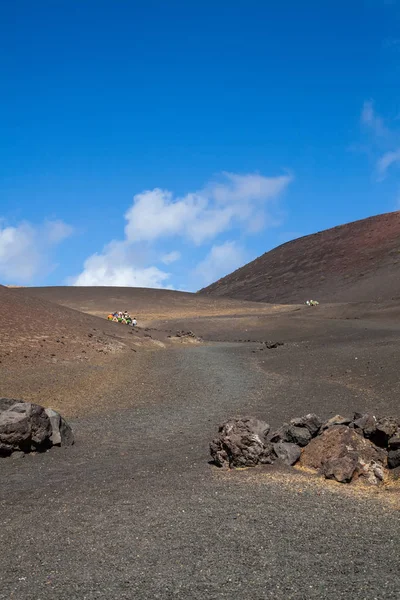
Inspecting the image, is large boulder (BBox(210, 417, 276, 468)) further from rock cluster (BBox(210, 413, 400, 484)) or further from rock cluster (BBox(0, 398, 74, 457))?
rock cluster (BBox(0, 398, 74, 457))

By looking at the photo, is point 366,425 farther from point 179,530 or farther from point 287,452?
point 179,530

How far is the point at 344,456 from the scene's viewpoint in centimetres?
788

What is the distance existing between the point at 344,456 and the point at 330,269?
2927 inches

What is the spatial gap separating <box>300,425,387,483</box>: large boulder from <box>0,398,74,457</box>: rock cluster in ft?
15.0

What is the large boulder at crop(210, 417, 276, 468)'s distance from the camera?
842 cm

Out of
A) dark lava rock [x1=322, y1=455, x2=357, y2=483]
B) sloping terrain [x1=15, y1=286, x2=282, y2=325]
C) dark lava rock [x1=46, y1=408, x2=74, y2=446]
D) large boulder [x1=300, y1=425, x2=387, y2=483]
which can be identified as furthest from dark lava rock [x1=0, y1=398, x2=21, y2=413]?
sloping terrain [x1=15, y1=286, x2=282, y2=325]

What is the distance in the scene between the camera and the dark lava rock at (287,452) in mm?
8422

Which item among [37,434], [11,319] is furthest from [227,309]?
[37,434]

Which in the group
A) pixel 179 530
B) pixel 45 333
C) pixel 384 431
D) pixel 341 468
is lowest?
pixel 179 530

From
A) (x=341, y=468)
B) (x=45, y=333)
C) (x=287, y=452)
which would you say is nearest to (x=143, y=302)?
(x=45, y=333)

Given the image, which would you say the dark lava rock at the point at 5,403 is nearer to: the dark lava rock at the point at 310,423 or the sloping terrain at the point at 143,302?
the dark lava rock at the point at 310,423

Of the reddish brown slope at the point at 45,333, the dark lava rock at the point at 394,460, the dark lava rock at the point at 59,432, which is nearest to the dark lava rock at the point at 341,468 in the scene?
the dark lava rock at the point at 394,460

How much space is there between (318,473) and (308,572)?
3.02 metres

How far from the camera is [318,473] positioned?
25.9 feet
